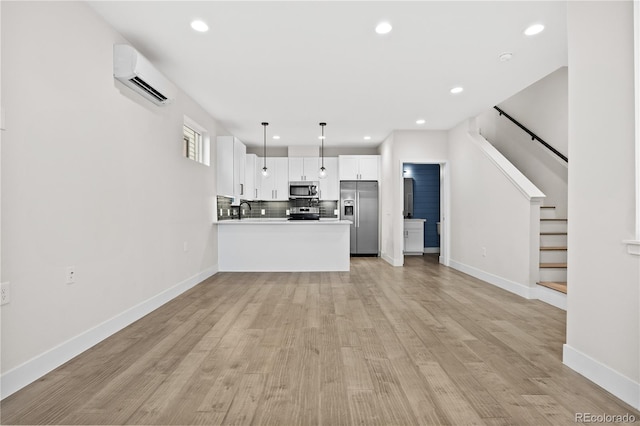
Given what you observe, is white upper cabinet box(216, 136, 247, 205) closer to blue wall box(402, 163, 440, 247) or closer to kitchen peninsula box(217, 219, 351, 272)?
kitchen peninsula box(217, 219, 351, 272)

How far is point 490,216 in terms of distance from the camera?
15.1 ft

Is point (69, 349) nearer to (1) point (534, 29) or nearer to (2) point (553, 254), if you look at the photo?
(1) point (534, 29)

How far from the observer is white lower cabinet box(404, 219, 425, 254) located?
25.7 ft

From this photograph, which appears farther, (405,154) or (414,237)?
(414,237)

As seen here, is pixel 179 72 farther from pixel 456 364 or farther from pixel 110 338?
pixel 456 364

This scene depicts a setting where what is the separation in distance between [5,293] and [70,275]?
0.46 m

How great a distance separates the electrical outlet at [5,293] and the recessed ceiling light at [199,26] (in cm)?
226

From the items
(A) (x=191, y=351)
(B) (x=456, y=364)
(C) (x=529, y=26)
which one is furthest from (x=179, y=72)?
(B) (x=456, y=364)

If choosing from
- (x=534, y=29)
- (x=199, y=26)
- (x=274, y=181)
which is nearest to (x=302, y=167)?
(x=274, y=181)

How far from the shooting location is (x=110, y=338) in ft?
8.30

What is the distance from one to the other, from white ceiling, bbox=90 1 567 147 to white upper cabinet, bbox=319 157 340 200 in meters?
2.67

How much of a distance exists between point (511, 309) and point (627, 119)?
224 cm

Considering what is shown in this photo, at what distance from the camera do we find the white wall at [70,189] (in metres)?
1.80

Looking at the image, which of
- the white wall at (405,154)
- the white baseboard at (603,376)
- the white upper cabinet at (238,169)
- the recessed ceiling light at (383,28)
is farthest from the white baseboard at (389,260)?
the recessed ceiling light at (383,28)
